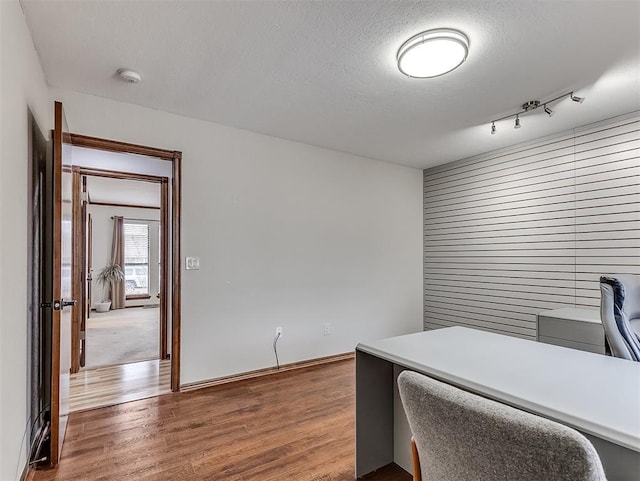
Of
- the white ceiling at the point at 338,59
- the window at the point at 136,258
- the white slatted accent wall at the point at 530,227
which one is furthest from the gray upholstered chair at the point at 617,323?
the window at the point at 136,258

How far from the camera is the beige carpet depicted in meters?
4.17

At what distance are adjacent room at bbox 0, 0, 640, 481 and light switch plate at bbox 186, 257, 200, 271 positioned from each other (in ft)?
0.07

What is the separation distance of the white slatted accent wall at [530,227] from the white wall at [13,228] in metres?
4.34

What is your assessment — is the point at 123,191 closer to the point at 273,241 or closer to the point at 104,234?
the point at 104,234

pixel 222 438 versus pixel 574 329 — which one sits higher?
pixel 574 329

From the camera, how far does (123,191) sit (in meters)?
6.59

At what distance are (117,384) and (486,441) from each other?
11.6 feet

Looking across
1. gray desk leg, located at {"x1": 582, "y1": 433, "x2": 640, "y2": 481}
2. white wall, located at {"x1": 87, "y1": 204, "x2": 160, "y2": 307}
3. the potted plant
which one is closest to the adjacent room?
gray desk leg, located at {"x1": 582, "y1": 433, "x2": 640, "y2": 481}

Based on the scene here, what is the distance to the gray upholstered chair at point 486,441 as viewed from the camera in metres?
0.63

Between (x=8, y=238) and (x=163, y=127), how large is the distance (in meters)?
1.80

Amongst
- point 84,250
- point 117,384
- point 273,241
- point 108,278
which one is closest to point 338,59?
point 273,241

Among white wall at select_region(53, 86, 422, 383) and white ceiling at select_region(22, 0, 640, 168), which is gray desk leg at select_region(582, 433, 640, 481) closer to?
white ceiling at select_region(22, 0, 640, 168)

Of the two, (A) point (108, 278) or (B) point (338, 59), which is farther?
(A) point (108, 278)

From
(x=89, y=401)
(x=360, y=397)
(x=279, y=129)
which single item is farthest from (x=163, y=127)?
(x=360, y=397)
